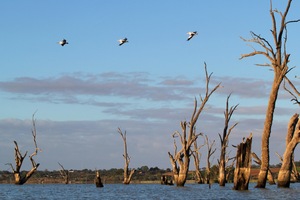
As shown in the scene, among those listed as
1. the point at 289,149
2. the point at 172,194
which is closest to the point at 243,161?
the point at 289,149

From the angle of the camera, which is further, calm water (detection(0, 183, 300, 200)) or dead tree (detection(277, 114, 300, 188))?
dead tree (detection(277, 114, 300, 188))

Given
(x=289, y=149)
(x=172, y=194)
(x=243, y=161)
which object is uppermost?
(x=289, y=149)

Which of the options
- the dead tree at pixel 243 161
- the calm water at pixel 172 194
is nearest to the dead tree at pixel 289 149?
the calm water at pixel 172 194

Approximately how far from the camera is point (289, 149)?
43.6m

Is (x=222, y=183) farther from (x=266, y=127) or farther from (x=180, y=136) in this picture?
(x=266, y=127)

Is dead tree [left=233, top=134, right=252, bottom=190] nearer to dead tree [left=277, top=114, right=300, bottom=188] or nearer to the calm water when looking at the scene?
the calm water

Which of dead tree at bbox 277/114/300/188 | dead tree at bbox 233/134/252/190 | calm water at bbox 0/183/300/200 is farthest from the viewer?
dead tree at bbox 277/114/300/188

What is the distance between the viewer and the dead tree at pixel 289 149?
4322 cm

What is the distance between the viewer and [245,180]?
42.5 metres

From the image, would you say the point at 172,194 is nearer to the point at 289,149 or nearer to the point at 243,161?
the point at 243,161

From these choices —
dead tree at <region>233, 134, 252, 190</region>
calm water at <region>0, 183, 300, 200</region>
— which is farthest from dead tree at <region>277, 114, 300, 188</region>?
dead tree at <region>233, 134, 252, 190</region>

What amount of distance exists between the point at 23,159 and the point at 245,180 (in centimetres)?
3914

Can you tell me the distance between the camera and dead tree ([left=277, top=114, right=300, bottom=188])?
43.2 m

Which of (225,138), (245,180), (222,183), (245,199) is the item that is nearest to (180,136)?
(225,138)
